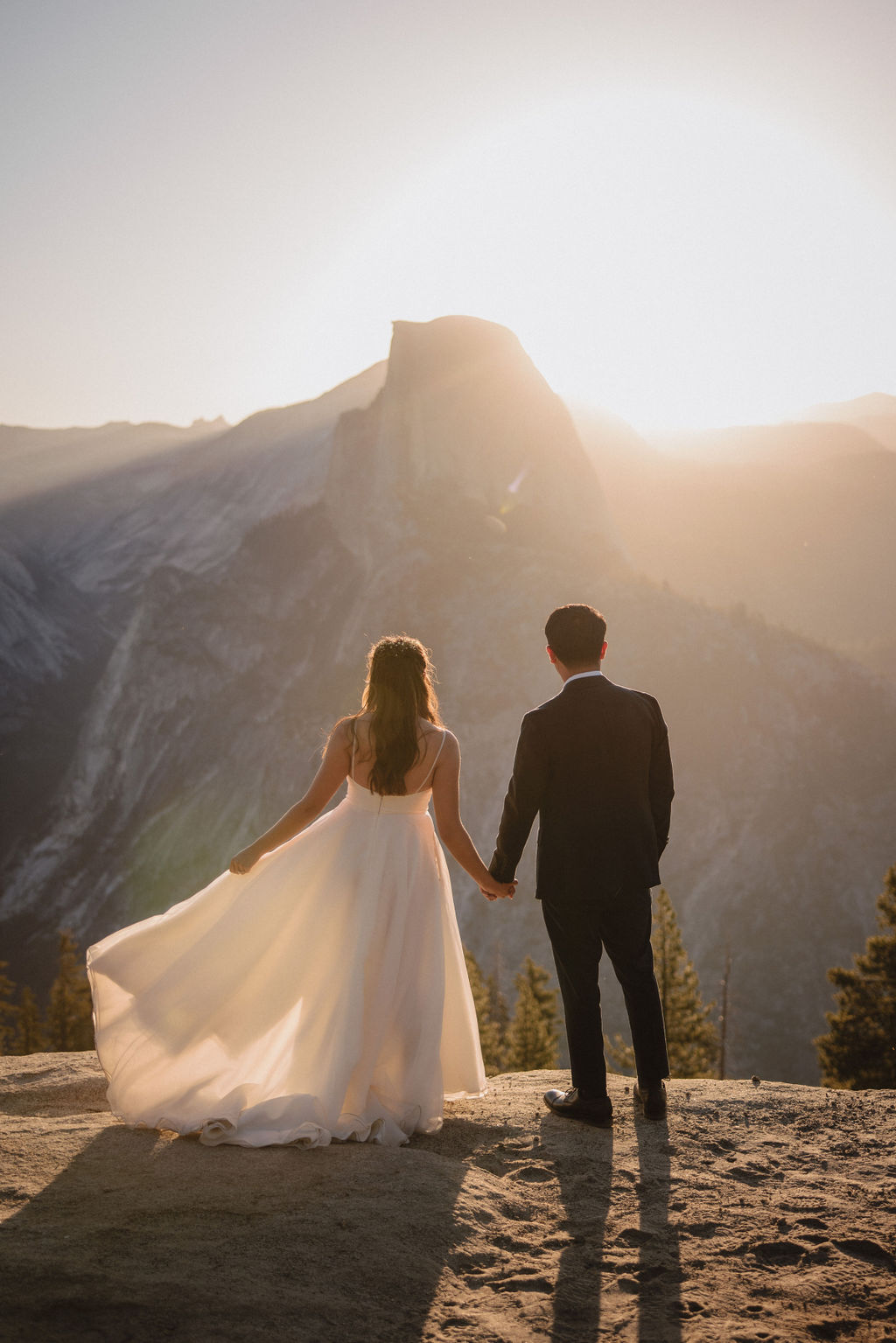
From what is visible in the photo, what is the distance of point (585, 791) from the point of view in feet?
16.1

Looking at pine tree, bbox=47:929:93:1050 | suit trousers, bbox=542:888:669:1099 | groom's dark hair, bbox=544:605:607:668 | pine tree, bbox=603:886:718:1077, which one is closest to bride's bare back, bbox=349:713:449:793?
groom's dark hair, bbox=544:605:607:668

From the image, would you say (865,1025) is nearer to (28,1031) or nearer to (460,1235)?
(460,1235)

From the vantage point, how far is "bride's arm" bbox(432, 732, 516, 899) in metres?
5.02

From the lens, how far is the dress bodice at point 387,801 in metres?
5.03

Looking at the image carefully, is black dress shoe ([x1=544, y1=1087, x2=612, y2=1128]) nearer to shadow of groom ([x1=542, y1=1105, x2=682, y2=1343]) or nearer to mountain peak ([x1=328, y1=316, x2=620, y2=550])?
shadow of groom ([x1=542, y1=1105, x2=682, y2=1343])

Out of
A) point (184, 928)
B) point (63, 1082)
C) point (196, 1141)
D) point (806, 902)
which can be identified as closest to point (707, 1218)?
point (196, 1141)

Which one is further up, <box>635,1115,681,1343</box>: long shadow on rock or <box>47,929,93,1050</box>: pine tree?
<box>635,1115,681,1343</box>: long shadow on rock

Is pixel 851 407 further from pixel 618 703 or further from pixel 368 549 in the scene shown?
pixel 618 703

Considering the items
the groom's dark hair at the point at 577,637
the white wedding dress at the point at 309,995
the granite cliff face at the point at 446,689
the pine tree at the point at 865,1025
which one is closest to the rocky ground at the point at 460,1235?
the white wedding dress at the point at 309,995

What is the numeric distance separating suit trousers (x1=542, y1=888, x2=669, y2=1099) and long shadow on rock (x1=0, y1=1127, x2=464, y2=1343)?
3.98ft

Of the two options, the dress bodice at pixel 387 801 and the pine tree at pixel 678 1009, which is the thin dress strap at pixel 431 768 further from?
the pine tree at pixel 678 1009

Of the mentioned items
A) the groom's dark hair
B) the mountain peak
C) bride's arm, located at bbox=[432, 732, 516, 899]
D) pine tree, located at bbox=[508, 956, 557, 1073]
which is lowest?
pine tree, located at bbox=[508, 956, 557, 1073]

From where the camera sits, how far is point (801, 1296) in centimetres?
308

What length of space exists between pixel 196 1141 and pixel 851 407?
21640 cm
